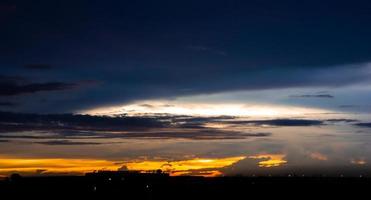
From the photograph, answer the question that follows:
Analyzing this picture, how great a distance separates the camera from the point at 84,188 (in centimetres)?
13288

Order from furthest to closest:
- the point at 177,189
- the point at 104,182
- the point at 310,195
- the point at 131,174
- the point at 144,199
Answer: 1. the point at 131,174
2. the point at 104,182
3. the point at 177,189
4. the point at 310,195
5. the point at 144,199

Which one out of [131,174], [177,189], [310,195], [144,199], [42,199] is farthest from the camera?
[131,174]

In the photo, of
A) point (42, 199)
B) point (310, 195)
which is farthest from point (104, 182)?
point (310, 195)

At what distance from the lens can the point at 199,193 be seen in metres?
133

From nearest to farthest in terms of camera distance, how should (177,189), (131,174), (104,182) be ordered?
(177,189) < (104,182) < (131,174)

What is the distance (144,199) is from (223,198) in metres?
18.6

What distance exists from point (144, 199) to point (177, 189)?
20.3 meters

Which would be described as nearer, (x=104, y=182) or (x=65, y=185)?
(x=65, y=185)

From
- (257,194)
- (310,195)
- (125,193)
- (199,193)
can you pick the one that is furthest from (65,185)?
(310,195)

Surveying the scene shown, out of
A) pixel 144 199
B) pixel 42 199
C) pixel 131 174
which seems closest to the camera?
pixel 42 199

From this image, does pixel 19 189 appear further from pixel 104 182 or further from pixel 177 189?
pixel 177 189

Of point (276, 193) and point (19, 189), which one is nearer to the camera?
point (19, 189)

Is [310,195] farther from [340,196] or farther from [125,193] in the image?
[125,193]

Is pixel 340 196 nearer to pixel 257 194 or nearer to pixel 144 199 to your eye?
pixel 257 194
